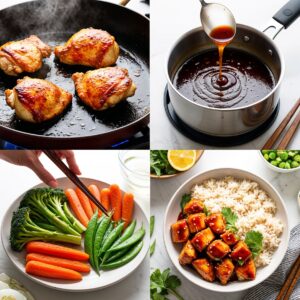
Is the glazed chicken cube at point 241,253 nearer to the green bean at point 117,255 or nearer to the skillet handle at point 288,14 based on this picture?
the green bean at point 117,255

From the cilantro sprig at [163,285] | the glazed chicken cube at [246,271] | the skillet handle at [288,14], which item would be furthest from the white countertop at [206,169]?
the skillet handle at [288,14]

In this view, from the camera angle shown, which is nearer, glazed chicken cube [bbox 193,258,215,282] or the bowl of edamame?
glazed chicken cube [bbox 193,258,215,282]

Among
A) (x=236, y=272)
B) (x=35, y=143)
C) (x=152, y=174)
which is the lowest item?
(x=236, y=272)

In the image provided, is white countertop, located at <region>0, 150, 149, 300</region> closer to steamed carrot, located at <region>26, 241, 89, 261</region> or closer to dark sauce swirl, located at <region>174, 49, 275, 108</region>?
steamed carrot, located at <region>26, 241, 89, 261</region>

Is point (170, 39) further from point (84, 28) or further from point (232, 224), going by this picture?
point (232, 224)

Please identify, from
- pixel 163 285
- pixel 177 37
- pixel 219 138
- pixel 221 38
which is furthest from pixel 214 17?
pixel 163 285

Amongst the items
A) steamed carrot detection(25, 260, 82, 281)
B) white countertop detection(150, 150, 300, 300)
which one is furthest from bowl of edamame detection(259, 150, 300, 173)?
steamed carrot detection(25, 260, 82, 281)

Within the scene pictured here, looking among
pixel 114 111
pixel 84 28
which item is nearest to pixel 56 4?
pixel 84 28
